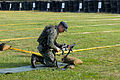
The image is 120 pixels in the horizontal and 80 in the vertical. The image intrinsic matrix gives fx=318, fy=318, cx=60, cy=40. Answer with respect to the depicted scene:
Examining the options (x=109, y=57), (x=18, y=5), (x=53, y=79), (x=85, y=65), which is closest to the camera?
(x=53, y=79)

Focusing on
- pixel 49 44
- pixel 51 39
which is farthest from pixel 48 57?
pixel 51 39

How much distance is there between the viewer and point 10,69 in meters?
8.60

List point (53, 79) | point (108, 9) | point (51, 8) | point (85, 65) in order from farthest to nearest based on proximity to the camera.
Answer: point (51, 8)
point (108, 9)
point (85, 65)
point (53, 79)

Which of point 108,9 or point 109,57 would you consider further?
point 108,9

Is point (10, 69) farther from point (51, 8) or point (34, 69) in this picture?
point (51, 8)

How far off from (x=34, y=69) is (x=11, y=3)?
209 feet

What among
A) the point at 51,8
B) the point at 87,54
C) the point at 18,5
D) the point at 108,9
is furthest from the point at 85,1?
the point at 87,54

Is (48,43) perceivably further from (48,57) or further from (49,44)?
(48,57)

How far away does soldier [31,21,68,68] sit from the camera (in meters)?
8.76

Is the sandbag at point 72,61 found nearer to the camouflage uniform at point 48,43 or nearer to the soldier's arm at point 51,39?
the camouflage uniform at point 48,43

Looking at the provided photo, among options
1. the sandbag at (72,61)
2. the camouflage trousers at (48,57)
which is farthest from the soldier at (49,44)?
the sandbag at (72,61)

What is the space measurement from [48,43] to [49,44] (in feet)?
0.15

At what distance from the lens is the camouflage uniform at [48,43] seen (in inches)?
344

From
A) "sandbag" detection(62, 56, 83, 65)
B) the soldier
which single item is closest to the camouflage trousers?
the soldier
